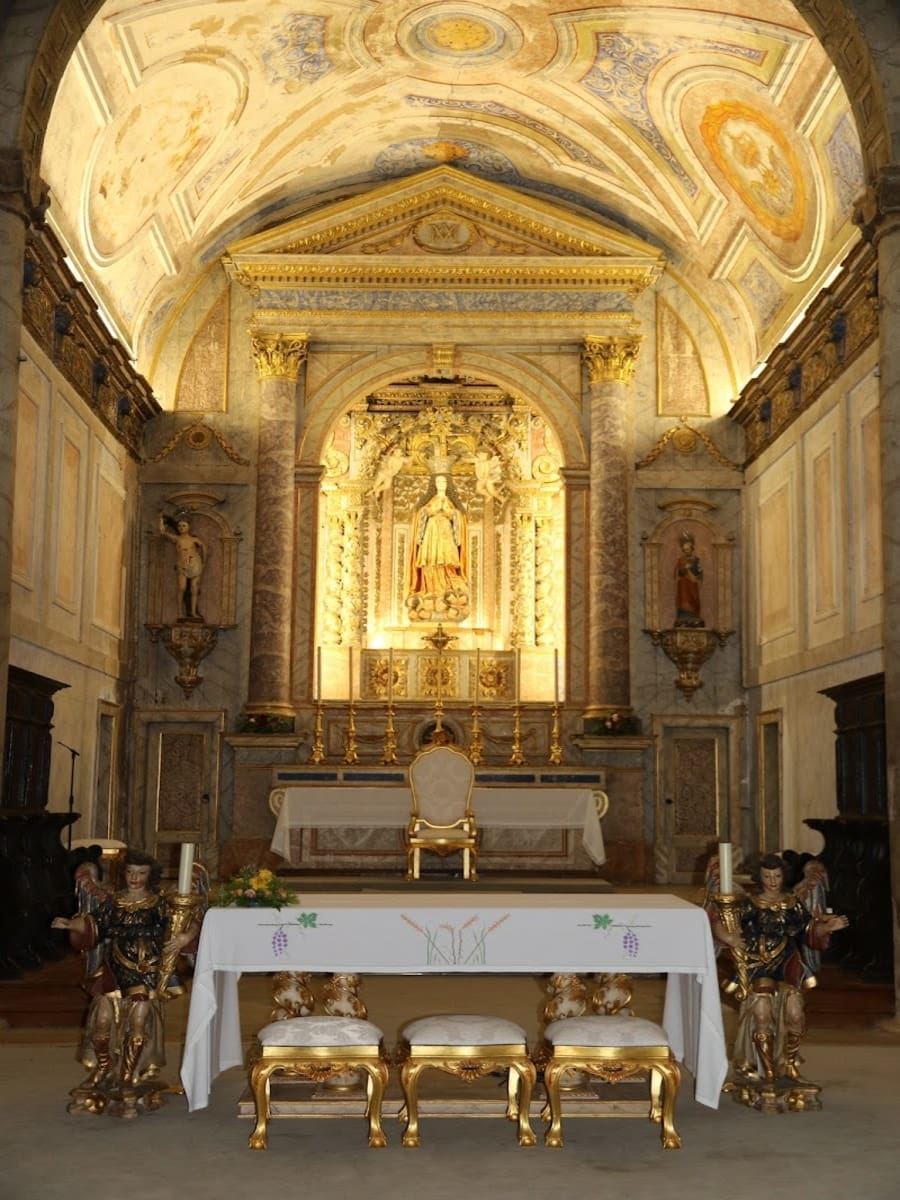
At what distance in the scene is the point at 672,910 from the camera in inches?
247

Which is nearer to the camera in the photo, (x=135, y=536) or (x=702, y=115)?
(x=702, y=115)

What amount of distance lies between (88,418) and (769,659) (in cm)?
810

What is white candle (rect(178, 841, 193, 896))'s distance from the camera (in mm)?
6203

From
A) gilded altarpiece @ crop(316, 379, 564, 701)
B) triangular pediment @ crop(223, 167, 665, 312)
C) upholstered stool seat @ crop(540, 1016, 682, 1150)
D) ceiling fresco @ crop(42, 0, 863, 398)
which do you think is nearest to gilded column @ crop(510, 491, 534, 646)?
gilded altarpiece @ crop(316, 379, 564, 701)

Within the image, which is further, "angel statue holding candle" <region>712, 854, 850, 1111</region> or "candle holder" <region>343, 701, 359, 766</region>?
"candle holder" <region>343, 701, 359, 766</region>

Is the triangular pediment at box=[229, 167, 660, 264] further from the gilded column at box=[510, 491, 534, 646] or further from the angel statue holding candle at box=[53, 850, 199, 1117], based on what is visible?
the angel statue holding candle at box=[53, 850, 199, 1117]

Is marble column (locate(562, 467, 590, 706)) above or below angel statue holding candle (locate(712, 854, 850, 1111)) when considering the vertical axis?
above

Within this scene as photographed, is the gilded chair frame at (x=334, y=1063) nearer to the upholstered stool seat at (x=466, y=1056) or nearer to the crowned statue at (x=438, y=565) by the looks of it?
the upholstered stool seat at (x=466, y=1056)

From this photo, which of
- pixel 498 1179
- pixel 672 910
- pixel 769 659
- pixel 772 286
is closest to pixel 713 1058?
pixel 672 910

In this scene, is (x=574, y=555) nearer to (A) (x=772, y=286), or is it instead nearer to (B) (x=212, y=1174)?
(A) (x=772, y=286)

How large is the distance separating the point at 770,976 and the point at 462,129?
12.9 meters

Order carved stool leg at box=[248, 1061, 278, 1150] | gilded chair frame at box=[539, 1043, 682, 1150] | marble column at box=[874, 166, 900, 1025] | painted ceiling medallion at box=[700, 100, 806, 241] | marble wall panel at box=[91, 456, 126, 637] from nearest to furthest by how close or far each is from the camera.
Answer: carved stool leg at box=[248, 1061, 278, 1150] → gilded chair frame at box=[539, 1043, 682, 1150] → marble column at box=[874, 166, 900, 1025] → painted ceiling medallion at box=[700, 100, 806, 241] → marble wall panel at box=[91, 456, 126, 637]

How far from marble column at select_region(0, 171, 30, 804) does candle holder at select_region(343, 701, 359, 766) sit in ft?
28.0

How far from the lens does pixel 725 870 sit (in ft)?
20.9
